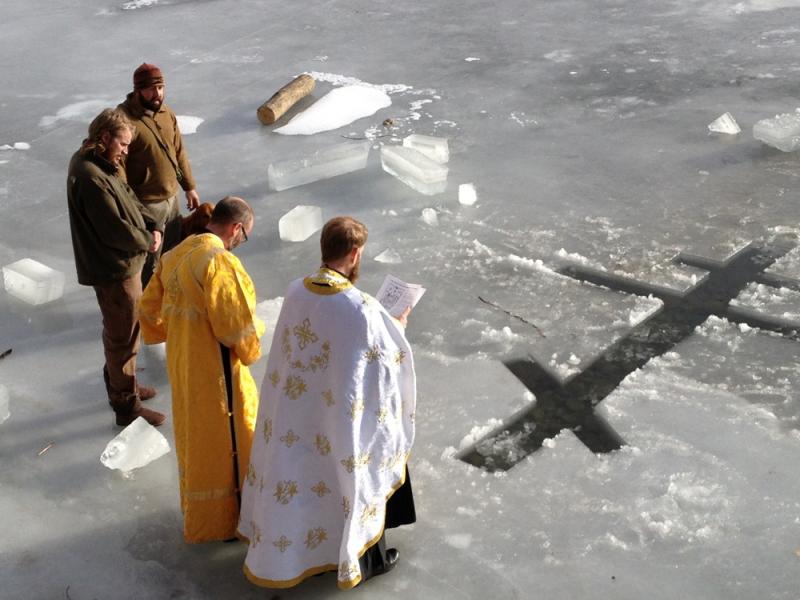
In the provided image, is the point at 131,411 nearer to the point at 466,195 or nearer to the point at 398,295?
the point at 398,295

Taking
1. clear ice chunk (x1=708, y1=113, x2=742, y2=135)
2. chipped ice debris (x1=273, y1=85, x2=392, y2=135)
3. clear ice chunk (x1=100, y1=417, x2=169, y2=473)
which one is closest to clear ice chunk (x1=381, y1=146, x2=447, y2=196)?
chipped ice debris (x1=273, y1=85, x2=392, y2=135)

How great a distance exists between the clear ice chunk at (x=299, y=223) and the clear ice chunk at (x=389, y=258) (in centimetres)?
63

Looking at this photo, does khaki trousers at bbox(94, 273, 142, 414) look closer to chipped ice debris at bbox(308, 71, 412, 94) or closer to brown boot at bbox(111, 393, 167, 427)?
brown boot at bbox(111, 393, 167, 427)

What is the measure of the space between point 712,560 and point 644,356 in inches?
58.0

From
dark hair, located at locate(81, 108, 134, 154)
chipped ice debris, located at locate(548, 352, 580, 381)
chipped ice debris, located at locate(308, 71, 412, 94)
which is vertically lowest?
chipped ice debris, located at locate(308, 71, 412, 94)

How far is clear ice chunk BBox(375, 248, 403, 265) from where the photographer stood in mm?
6059

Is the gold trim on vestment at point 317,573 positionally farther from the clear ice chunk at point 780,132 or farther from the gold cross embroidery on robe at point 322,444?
the clear ice chunk at point 780,132

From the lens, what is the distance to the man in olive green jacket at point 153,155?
5.04 metres

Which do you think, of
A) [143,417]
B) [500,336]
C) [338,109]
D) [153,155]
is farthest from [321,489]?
[338,109]

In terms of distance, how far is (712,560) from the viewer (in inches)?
144

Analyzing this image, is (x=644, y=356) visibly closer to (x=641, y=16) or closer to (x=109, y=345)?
(x=109, y=345)

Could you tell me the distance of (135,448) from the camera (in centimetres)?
440

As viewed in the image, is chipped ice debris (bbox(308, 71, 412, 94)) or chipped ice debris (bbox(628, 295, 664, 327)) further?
chipped ice debris (bbox(308, 71, 412, 94))

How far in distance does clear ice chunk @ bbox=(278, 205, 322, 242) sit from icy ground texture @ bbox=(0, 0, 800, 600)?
74mm
